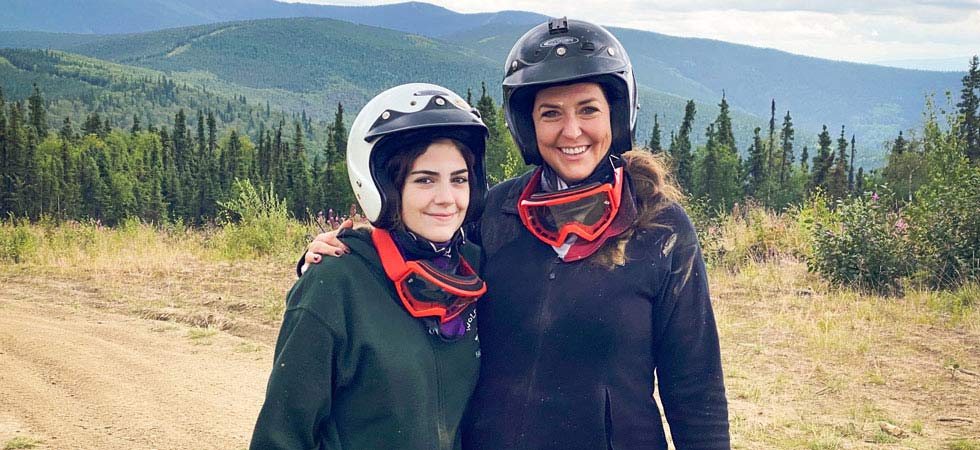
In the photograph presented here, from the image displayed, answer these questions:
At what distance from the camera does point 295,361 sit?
8.48 ft

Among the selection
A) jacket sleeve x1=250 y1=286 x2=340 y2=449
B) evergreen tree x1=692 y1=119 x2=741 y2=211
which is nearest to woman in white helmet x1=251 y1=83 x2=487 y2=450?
jacket sleeve x1=250 y1=286 x2=340 y2=449

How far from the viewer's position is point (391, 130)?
9.33 ft

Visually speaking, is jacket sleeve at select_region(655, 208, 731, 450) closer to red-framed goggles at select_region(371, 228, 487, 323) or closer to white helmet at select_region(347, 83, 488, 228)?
red-framed goggles at select_region(371, 228, 487, 323)

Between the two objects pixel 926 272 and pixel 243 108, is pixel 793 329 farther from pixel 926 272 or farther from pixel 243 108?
pixel 243 108

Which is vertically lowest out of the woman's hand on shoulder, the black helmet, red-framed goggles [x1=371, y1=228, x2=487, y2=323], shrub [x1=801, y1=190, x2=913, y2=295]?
shrub [x1=801, y1=190, x2=913, y2=295]

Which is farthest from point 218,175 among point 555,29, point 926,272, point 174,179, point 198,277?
point 555,29

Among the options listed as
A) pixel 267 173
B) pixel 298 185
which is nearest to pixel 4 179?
pixel 298 185

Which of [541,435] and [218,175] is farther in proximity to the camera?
[218,175]

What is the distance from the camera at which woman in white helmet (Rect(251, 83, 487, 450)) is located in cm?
261

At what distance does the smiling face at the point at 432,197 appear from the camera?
2.92m

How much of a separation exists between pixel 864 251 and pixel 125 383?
29.5 feet

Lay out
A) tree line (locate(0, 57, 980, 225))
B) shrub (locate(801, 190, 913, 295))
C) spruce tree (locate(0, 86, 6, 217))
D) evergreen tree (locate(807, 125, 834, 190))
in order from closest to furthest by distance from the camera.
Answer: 1. shrub (locate(801, 190, 913, 295))
2. spruce tree (locate(0, 86, 6, 217))
3. tree line (locate(0, 57, 980, 225))
4. evergreen tree (locate(807, 125, 834, 190))

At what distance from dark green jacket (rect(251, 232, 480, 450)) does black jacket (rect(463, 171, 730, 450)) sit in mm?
259

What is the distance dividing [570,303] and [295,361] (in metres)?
→ 0.92
